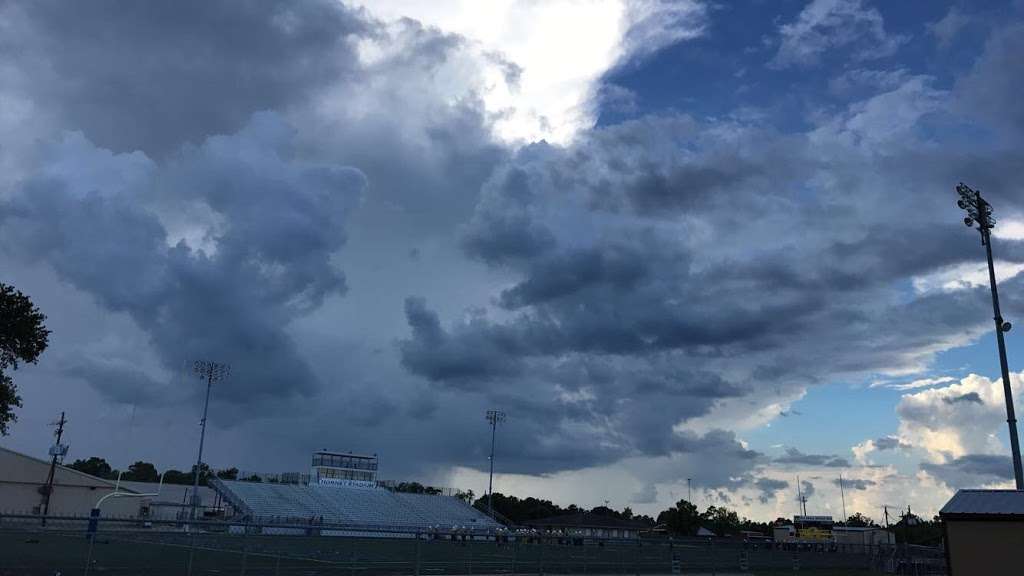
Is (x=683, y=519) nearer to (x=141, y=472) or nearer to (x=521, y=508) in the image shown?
(x=521, y=508)

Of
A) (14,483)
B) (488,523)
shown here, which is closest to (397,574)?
(14,483)

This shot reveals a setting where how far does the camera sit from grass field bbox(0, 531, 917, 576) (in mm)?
26219

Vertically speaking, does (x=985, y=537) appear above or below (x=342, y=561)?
above

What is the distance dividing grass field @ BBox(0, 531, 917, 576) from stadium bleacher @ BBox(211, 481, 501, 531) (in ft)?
120

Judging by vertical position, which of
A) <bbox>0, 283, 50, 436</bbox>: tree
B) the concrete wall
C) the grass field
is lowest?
the grass field

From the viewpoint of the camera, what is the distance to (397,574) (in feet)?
100

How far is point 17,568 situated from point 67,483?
6801 cm

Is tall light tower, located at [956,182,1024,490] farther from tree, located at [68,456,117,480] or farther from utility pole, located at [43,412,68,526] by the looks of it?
tree, located at [68,456,117,480]

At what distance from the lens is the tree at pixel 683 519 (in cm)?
12900

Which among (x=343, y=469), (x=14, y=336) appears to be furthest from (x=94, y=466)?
(x=14, y=336)

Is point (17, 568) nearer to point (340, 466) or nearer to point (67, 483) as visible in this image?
point (67, 483)

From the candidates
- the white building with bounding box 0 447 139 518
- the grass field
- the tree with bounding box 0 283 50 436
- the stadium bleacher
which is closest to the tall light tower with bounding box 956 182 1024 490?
the grass field

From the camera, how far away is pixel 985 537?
22016mm

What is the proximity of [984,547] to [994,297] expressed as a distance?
11.0m
